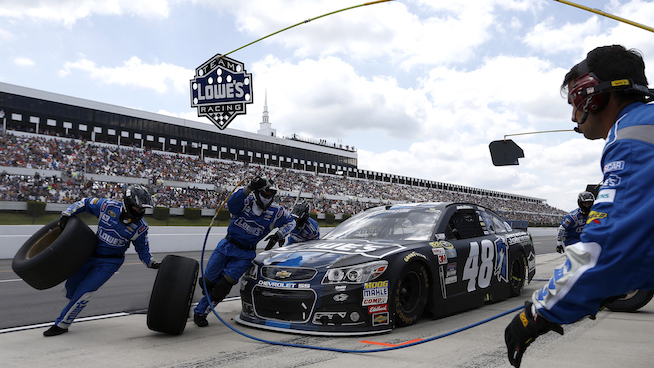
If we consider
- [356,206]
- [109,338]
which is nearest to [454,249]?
[109,338]

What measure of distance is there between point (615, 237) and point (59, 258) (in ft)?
16.4

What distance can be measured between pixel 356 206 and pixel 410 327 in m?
43.8

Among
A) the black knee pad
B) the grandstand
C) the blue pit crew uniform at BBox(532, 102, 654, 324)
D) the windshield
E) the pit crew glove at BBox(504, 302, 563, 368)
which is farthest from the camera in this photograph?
the grandstand

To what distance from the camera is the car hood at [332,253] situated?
184 inches

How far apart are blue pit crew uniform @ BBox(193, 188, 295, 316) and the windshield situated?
1001mm

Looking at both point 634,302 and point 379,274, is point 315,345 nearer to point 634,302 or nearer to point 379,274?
point 379,274

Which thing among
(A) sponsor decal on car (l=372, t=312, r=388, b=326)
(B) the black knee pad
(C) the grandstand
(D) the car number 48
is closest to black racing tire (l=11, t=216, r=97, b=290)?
(B) the black knee pad

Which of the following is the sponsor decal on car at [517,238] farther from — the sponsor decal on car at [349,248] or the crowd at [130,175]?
the crowd at [130,175]

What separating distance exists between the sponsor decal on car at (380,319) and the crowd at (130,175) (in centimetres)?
1234

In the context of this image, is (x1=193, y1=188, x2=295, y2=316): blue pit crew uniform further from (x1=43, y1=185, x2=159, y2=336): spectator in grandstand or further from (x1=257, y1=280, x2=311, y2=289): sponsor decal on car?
(x1=43, y1=185, x2=159, y2=336): spectator in grandstand

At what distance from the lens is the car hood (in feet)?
15.3

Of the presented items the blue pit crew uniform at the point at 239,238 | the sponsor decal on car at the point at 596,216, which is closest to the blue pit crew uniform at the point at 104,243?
the blue pit crew uniform at the point at 239,238

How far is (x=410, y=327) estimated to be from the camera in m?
4.85

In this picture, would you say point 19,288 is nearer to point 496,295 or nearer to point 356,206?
point 496,295
